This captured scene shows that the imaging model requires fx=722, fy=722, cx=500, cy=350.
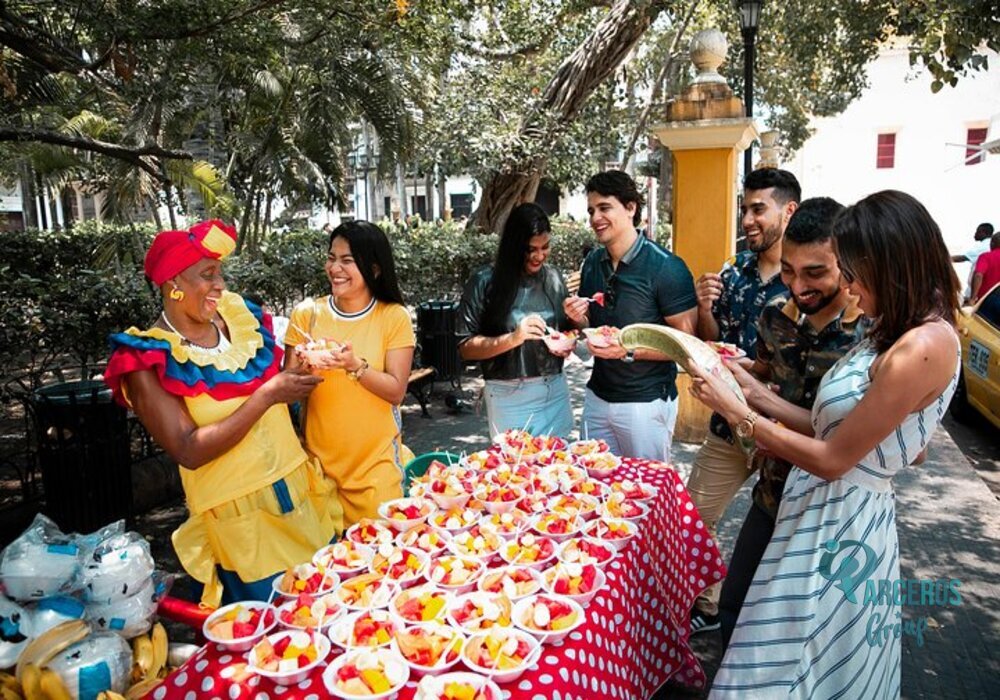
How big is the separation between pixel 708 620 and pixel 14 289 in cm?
502

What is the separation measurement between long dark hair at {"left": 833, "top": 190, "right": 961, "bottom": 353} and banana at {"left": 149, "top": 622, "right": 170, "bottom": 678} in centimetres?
228

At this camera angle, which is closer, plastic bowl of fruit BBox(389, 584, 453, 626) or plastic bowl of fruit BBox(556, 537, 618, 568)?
plastic bowl of fruit BBox(389, 584, 453, 626)

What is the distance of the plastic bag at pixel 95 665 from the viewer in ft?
5.85

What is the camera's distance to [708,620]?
12.0 ft

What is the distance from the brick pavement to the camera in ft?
10.8

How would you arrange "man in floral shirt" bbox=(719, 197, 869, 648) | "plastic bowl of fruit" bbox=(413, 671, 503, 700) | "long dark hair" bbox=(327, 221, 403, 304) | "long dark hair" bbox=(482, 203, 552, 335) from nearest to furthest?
"plastic bowl of fruit" bbox=(413, 671, 503, 700) → "man in floral shirt" bbox=(719, 197, 869, 648) → "long dark hair" bbox=(327, 221, 403, 304) → "long dark hair" bbox=(482, 203, 552, 335)

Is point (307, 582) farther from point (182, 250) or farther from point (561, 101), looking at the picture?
point (561, 101)

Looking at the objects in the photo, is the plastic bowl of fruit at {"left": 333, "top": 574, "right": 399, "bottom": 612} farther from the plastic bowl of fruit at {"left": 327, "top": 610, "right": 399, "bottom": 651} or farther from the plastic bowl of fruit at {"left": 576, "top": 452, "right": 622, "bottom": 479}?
the plastic bowl of fruit at {"left": 576, "top": 452, "right": 622, "bottom": 479}

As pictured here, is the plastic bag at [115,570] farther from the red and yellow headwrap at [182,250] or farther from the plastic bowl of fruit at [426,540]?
the red and yellow headwrap at [182,250]

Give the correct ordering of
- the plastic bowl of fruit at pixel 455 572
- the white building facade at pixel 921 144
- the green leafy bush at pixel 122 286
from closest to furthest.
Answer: the plastic bowl of fruit at pixel 455 572
the green leafy bush at pixel 122 286
the white building facade at pixel 921 144

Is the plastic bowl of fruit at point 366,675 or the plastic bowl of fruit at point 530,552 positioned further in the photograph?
the plastic bowl of fruit at point 530,552

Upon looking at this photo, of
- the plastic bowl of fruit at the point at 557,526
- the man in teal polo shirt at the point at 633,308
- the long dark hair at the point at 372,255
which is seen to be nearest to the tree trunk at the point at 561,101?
the man in teal polo shirt at the point at 633,308

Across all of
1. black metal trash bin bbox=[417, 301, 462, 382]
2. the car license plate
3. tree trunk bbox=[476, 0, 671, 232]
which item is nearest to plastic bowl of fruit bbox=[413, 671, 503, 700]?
black metal trash bin bbox=[417, 301, 462, 382]

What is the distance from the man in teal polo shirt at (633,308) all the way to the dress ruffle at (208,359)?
1.56 meters
